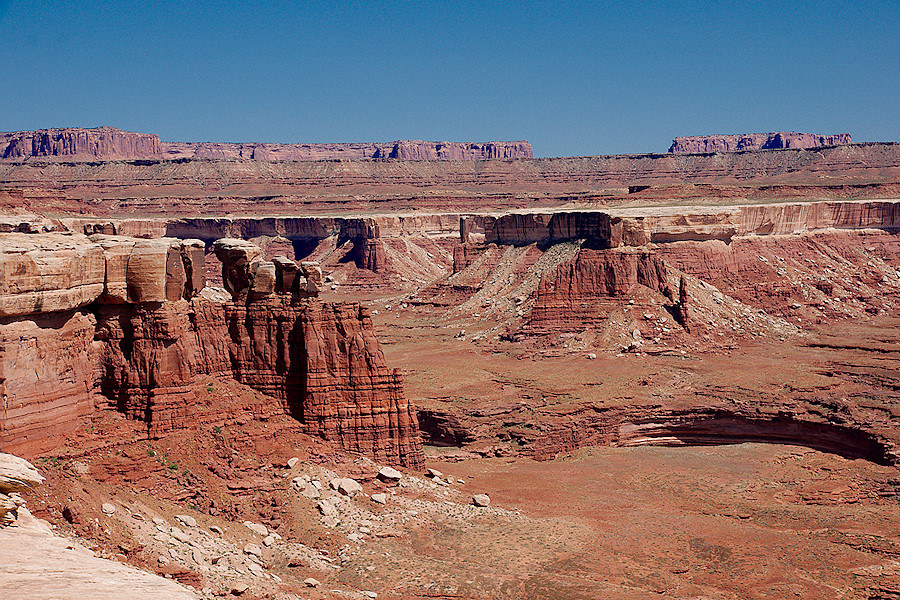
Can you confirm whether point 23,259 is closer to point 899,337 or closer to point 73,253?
point 73,253

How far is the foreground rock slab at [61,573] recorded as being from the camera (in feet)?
59.0

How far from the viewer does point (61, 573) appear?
19172 millimetres

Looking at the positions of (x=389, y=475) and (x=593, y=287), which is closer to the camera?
(x=389, y=475)

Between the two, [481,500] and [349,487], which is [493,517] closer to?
[481,500]

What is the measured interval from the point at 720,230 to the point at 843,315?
41.3ft

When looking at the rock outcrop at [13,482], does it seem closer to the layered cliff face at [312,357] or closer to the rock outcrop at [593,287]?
the layered cliff face at [312,357]

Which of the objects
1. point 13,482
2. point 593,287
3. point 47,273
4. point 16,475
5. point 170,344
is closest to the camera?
point 13,482

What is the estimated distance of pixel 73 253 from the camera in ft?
89.1

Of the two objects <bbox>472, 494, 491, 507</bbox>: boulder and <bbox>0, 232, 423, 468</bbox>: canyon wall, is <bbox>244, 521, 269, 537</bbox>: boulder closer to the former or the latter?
<bbox>0, 232, 423, 468</bbox>: canyon wall

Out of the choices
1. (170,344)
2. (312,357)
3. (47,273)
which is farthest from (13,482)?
(312,357)

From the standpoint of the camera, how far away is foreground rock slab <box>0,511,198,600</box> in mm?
17984

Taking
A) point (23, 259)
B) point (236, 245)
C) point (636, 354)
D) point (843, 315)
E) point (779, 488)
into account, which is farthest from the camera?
point (843, 315)

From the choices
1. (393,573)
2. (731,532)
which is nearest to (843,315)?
(731,532)

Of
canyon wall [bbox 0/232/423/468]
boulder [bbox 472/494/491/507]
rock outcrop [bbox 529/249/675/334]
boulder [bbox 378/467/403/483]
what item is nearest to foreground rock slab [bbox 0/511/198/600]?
canyon wall [bbox 0/232/423/468]
